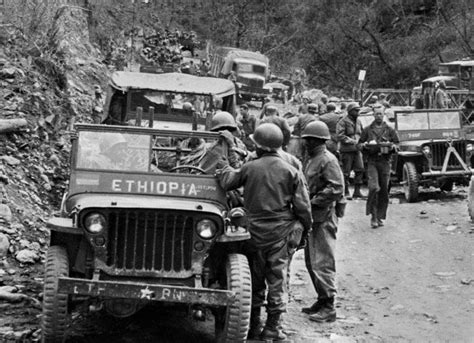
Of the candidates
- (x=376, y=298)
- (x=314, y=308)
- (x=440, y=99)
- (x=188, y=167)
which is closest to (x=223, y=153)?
(x=188, y=167)

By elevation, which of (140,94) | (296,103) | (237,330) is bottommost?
(237,330)

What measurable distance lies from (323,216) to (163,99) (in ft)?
15.7

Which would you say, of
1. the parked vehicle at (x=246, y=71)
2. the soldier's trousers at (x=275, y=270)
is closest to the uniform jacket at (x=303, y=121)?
the soldier's trousers at (x=275, y=270)

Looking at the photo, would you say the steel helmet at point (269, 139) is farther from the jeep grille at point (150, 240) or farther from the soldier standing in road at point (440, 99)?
the soldier standing in road at point (440, 99)

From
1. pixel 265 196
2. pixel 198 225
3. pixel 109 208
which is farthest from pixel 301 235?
pixel 109 208

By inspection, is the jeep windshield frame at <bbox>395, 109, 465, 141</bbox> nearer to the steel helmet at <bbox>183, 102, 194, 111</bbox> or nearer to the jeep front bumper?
the steel helmet at <bbox>183, 102, 194, 111</bbox>

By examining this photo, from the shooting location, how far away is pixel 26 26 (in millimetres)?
14148

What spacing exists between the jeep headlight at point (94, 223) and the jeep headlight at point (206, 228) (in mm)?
716

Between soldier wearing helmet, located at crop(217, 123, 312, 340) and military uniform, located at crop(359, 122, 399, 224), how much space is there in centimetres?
542

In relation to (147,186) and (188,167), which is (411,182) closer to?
(188,167)

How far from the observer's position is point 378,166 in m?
12.4

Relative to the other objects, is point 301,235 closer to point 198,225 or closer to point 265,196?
point 265,196

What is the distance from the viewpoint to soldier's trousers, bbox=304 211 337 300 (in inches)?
311

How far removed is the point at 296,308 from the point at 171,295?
2.60 meters
